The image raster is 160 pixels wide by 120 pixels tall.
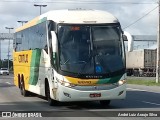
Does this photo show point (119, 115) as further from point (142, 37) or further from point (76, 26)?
point (142, 37)

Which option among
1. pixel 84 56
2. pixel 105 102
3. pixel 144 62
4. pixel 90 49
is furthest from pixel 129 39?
pixel 144 62

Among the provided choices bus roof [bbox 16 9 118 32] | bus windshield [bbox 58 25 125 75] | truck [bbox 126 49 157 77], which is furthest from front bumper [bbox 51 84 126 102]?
truck [bbox 126 49 157 77]

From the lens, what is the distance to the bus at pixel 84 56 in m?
15.9

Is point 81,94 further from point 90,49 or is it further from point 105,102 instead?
point 105,102

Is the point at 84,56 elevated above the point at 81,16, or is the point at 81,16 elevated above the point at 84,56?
the point at 81,16

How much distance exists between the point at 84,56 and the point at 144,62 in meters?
49.0

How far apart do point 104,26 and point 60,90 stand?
275 centimetres

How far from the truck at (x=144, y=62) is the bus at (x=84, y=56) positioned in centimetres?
4690

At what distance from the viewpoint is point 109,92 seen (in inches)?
629

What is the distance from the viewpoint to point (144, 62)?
64250 millimetres

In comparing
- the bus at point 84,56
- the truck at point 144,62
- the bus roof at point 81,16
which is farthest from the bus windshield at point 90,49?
the truck at point 144,62

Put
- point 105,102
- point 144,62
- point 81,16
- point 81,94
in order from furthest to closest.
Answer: point 144,62
point 105,102
point 81,16
point 81,94

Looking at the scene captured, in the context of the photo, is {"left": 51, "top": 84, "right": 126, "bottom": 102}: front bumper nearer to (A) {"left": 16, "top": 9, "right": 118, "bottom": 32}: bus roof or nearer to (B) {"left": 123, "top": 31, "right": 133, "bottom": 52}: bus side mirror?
(B) {"left": 123, "top": 31, "right": 133, "bottom": 52}: bus side mirror

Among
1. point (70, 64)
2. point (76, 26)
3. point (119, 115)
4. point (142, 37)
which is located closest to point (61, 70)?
point (70, 64)
